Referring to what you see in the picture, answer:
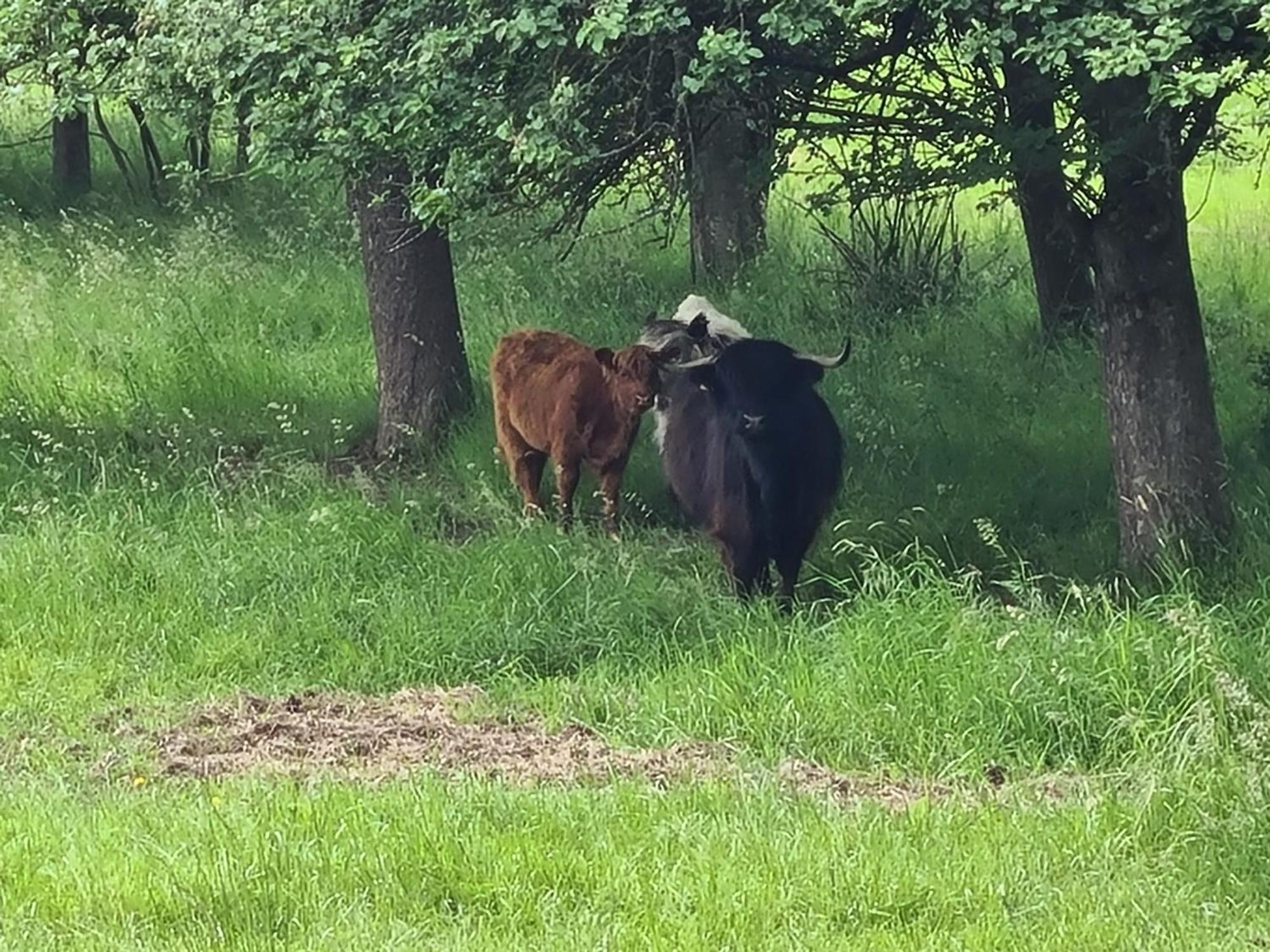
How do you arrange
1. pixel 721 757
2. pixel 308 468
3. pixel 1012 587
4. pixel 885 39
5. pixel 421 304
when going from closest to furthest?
pixel 721 757 < pixel 1012 587 < pixel 885 39 < pixel 308 468 < pixel 421 304

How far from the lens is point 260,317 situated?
1529cm

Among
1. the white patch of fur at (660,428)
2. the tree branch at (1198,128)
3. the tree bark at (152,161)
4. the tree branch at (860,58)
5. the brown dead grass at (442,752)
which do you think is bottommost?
the brown dead grass at (442,752)

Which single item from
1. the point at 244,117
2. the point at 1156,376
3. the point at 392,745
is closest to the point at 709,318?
the point at 1156,376

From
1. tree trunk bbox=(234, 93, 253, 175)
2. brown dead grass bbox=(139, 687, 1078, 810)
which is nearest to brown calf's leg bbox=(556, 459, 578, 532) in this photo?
tree trunk bbox=(234, 93, 253, 175)

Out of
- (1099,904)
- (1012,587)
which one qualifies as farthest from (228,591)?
(1099,904)

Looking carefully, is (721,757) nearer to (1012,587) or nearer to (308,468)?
(1012,587)

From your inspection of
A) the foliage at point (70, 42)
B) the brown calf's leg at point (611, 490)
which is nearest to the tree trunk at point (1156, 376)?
the brown calf's leg at point (611, 490)

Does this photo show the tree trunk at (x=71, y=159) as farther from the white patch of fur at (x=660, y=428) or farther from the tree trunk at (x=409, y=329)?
the white patch of fur at (x=660, y=428)

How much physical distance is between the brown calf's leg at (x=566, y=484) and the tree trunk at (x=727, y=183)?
5.95ft

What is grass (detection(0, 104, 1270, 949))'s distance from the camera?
545 cm

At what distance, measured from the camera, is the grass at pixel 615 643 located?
545cm

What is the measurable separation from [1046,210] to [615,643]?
504cm

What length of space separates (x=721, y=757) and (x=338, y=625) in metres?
2.44

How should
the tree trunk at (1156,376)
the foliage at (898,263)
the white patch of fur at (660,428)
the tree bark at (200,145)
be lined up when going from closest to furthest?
the tree trunk at (1156,376), the tree bark at (200,145), the white patch of fur at (660,428), the foliage at (898,263)
